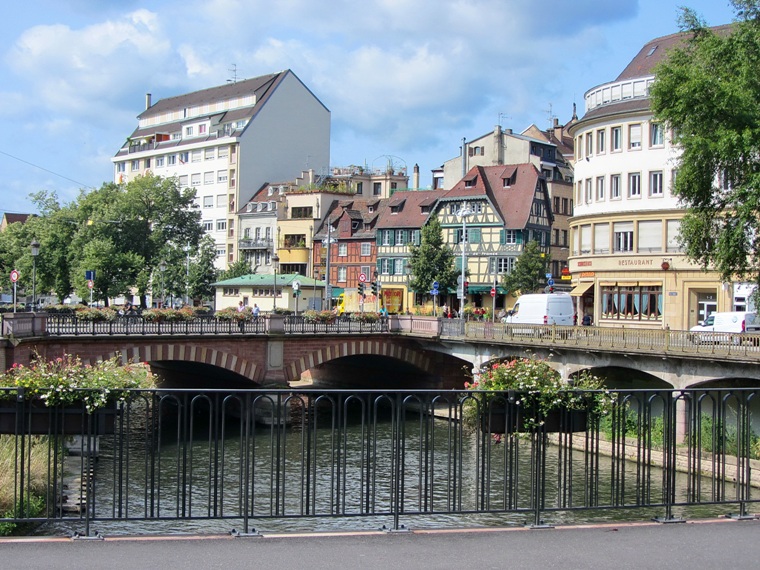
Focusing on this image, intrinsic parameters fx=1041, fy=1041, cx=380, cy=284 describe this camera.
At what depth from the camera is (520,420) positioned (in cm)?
1194

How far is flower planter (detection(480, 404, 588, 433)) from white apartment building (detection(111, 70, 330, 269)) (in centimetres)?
8932

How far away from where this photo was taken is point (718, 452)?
14094 mm

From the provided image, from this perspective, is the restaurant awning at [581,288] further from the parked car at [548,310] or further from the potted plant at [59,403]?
the potted plant at [59,403]

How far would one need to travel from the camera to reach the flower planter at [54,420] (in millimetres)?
11133

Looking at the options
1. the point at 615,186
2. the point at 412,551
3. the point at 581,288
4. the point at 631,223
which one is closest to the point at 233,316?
the point at 581,288

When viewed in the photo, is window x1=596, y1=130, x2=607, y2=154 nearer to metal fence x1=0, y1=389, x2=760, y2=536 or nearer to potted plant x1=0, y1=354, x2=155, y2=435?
metal fence x1=0, y1=389, x2=760, y2=536

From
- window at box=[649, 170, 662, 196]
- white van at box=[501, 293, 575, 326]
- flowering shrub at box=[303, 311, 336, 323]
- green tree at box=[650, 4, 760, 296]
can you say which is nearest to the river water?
green tree at box=[650, 4, 760, 296]

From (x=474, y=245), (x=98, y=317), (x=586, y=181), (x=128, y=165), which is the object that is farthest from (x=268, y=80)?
(x=98, y=317)

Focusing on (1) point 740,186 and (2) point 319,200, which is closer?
(1) point 740,186

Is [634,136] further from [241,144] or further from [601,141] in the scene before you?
[241,144]

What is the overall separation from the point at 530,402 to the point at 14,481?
638 cm

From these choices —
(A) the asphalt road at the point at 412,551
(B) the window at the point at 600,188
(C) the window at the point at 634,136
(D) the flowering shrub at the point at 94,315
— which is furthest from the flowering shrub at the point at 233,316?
(A) the asphalt road at the point at 412,551

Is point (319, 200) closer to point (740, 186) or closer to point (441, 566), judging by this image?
point (740, 186)

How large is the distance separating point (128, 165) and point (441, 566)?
112212mm
